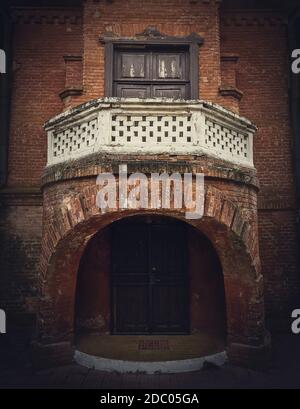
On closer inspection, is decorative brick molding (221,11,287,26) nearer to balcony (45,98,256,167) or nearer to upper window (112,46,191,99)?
upper window (112,46,191,99)

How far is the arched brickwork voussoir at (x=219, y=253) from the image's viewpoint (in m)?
5.57

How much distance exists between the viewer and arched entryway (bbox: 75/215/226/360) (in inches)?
292

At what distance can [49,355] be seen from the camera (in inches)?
244

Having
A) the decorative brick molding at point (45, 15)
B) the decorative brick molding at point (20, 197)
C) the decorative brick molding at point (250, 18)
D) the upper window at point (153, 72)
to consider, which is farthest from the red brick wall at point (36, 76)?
the decorative brick molding at point (250, 18)

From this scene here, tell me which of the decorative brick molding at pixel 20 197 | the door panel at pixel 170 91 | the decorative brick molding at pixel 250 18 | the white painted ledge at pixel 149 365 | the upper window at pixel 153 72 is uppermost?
the decorative brick molding at pixel 250 18

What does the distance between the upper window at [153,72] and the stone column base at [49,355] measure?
520cm

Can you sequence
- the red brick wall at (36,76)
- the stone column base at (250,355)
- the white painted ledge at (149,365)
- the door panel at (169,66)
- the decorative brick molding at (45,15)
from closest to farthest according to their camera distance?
the white painted ledge at (149,365) → the stone column base at (250,355) → the door panel at (169,66) → the red brick wall at (36,76) → the decorative brick molding at (45,15)

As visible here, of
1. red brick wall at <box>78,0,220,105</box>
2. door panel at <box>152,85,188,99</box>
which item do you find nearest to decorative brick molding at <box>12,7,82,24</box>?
red brick wall at <box>78,0,220,105</box>

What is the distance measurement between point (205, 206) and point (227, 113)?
1669mm

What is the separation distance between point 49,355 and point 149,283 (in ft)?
7.74

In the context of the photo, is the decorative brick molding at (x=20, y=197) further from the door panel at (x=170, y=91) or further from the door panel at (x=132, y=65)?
the door panel at (x=170, y=91)

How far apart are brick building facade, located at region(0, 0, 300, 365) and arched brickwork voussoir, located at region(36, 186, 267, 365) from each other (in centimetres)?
2
